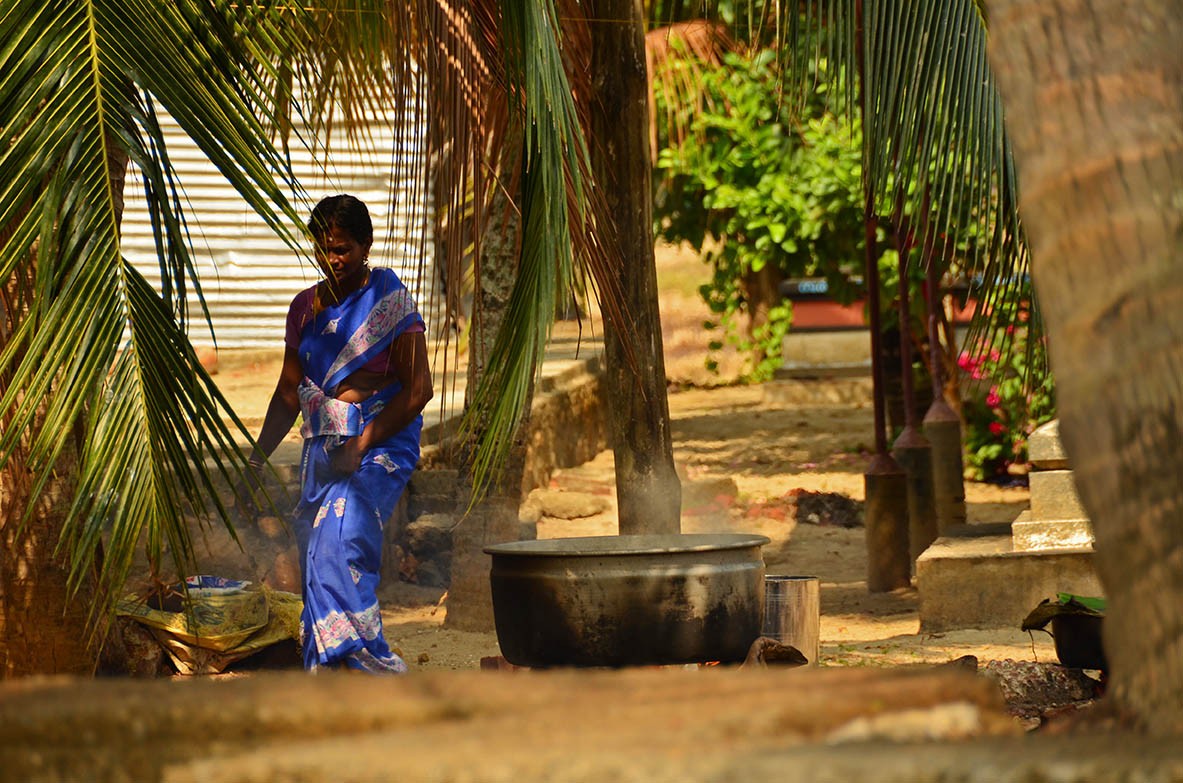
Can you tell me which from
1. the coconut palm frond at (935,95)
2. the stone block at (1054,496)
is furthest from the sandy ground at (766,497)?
the coconut palm frond at (935,95)

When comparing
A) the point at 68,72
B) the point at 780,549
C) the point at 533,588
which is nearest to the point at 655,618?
the point at 533,588

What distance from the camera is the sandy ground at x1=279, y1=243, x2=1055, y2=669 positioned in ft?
20.4

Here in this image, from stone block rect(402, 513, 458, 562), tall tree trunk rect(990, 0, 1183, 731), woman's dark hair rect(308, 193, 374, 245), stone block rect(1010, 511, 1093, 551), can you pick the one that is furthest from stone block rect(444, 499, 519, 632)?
tall tree trunk rect(990, 0, 1183, 731)

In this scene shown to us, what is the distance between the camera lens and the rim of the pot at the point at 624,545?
3.94 meters

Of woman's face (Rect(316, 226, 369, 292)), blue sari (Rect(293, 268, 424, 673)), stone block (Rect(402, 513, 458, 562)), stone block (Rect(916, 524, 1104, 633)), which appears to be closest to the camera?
blue sari (Rect(293, 268, 424, 673))

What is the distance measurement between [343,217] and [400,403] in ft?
2.03

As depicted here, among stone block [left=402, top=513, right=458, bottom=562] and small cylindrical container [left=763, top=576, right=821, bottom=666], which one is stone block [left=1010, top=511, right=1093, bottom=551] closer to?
small cylindrical container [left=763, top=576, right=821, bottom=666]

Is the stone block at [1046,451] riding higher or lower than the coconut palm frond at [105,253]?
lower

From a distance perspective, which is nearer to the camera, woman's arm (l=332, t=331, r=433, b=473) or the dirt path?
woman's arm (l=332, t=331, r=433, b=473)

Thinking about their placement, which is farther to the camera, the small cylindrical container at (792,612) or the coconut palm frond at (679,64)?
the coconut palm frond at (679,64)

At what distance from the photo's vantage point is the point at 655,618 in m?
3.95

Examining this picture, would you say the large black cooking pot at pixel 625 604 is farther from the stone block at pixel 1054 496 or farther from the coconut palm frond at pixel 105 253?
→ the stone block at pixel 1054 496

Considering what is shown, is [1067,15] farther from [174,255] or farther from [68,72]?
[68,72]

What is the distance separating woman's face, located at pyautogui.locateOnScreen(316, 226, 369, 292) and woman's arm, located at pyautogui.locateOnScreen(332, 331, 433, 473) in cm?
25
